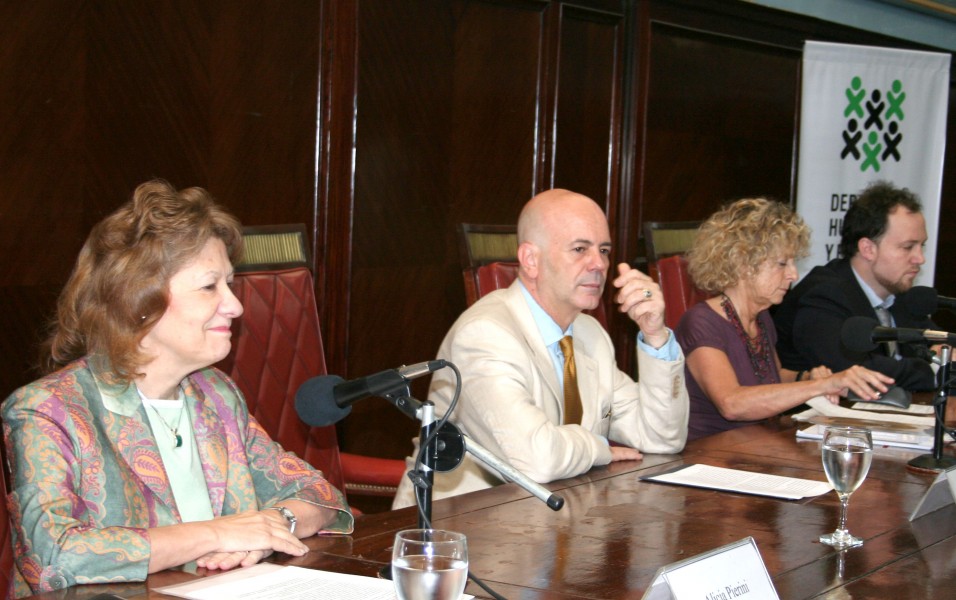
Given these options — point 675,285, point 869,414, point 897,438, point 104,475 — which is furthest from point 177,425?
point 675,285

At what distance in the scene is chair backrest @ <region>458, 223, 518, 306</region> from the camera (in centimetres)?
307

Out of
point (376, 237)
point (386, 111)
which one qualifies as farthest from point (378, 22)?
point (376, 237)

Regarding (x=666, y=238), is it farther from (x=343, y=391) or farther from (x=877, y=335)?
(x=343, y=391)

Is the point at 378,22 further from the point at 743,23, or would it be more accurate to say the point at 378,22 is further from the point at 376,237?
the point at 743,23

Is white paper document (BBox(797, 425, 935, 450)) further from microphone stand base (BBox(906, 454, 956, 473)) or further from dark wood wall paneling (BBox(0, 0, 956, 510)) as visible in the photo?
dark wood wall paneling (BBox(0, 0, 956, 510))

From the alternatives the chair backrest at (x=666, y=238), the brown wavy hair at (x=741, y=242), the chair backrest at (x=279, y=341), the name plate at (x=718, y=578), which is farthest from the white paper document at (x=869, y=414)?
the name plate at (x=718, y=578)

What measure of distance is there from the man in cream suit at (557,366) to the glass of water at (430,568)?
3.68 feet

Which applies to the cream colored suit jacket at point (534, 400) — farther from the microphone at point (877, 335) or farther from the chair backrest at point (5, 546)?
the chair backrest at point (5, 546)

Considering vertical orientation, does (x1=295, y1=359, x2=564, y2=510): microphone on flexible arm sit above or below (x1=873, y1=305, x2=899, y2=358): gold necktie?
above

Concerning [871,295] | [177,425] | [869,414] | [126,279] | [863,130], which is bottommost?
[869,414]

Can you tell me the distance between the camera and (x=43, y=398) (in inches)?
69.0

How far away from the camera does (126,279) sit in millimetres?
1912

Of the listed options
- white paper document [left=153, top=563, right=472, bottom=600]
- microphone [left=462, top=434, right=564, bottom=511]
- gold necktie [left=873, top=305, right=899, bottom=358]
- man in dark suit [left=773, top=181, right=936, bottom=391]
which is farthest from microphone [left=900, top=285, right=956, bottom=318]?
white paper document [left=153, top=563, right=472, bottom=600]

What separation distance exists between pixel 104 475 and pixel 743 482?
1.22m
